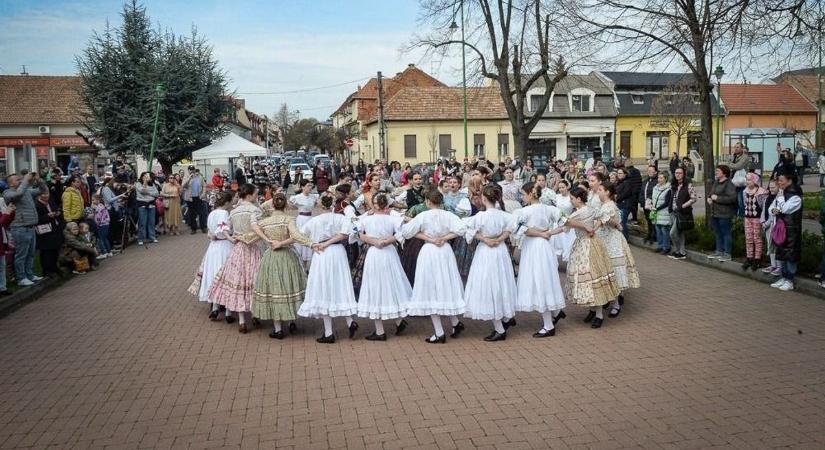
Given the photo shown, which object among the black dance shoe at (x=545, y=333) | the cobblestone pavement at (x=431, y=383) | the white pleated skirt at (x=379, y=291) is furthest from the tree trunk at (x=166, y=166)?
the black dance shoe at (x=545, y=333)

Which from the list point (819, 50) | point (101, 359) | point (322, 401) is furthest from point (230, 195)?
point (819, 50)

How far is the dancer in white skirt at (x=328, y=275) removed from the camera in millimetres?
8148

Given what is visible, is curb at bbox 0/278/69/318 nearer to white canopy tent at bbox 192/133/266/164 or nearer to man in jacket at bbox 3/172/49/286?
man in jacket at bbox 3/172/49/286

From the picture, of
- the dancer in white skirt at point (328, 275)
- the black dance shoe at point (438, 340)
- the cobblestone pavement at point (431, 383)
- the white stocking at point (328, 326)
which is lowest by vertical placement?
the cobblestone pavement at point (431, 383)

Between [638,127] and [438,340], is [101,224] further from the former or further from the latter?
[638,127]

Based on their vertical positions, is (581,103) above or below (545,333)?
above

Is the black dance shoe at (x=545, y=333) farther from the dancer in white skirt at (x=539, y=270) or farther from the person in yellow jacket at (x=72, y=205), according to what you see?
the person in yellow jacket at (x=72, y=205)

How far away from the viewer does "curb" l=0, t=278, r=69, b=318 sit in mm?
10672

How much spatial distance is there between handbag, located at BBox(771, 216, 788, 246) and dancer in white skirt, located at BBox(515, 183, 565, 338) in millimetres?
3918

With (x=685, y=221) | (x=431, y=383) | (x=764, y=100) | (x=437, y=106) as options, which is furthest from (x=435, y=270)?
(x=764, y=100)

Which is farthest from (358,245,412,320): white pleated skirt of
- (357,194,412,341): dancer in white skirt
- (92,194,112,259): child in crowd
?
(92,194,112,259): child in crowd

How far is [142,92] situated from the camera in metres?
31.7

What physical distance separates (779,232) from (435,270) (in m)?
5.52

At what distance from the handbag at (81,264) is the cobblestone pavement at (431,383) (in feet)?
13.1
